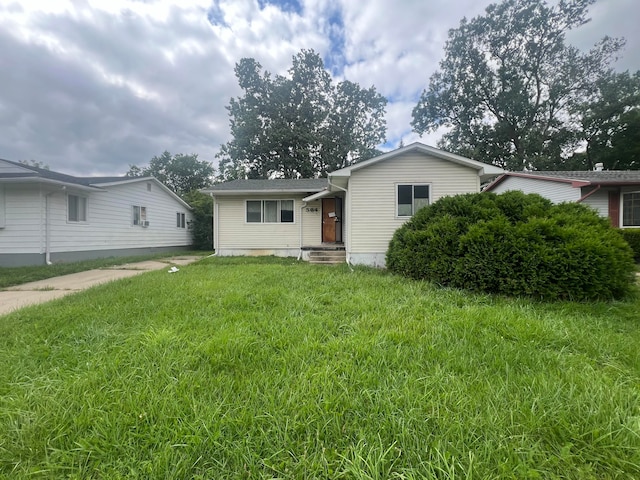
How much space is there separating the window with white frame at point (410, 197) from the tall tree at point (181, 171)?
3024 centimetres

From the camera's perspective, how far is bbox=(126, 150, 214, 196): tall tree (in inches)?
1291

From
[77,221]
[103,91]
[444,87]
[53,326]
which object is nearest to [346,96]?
[444,87]

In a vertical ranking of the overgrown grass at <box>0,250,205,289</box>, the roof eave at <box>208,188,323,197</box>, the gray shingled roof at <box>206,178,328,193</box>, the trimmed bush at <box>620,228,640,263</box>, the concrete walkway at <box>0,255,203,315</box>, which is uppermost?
the gray shingled roof at <box>206,178,328,193</box>

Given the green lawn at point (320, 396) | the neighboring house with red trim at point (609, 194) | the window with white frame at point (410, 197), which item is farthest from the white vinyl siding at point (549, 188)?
the green lawn at point (320, 396)

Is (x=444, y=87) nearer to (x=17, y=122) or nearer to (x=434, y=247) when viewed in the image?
(x=434, y=247)

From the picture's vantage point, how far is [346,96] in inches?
1025

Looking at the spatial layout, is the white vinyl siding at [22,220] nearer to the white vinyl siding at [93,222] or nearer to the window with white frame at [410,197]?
the white vinyl siding at [93,222]

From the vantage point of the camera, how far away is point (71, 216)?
10.1 m

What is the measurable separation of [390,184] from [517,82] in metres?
23.1

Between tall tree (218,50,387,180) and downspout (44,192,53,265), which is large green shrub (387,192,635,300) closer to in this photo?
downspout (44,192,53,265)

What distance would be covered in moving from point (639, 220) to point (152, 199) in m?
22.3

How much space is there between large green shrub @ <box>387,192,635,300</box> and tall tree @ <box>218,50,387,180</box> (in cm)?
1992

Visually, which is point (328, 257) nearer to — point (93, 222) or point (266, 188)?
point (266, 188)

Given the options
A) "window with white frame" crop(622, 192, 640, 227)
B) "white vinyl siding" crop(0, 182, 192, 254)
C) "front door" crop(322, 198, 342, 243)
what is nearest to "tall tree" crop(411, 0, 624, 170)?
"window with white frame" crop(622, 192, 640, 227)
